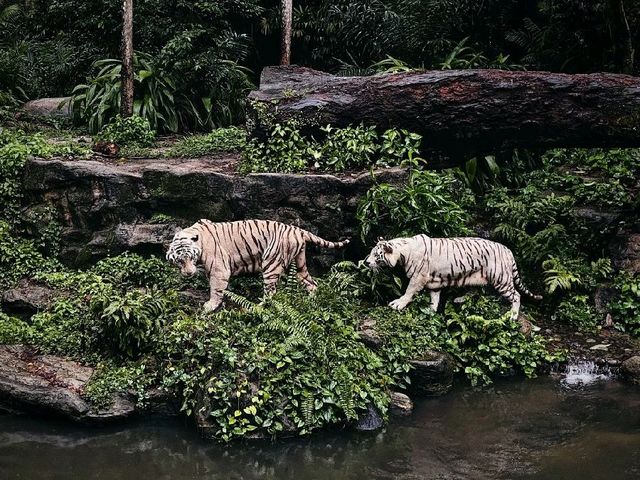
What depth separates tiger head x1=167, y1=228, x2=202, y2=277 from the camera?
796 centimetres

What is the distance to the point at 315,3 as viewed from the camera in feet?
54.1

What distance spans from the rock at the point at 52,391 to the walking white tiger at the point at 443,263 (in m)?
3.12

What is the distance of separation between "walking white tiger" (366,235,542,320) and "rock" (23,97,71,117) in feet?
24.6

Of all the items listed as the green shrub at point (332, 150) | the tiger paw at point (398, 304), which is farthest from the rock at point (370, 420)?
the green shrub at point (332, 150)

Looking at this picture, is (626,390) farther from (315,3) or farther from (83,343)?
(315,3)

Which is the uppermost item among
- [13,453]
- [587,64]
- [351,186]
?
[587,64]

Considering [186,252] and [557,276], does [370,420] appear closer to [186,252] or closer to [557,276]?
[186,252]

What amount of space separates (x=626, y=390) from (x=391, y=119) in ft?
14.2

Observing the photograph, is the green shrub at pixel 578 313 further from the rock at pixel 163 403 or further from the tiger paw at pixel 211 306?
the rock at pixel 163 403

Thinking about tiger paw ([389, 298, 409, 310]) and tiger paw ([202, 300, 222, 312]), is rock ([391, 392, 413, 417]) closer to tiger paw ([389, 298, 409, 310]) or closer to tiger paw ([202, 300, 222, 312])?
tiger paw ([389, 298, 409, 310])

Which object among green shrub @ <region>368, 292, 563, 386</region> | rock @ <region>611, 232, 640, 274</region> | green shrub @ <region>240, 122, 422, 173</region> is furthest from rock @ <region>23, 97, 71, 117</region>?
rock @ <region>611, 232, 640, 274</region>

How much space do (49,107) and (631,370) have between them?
10.7 meters

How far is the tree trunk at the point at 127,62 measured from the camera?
11594mm

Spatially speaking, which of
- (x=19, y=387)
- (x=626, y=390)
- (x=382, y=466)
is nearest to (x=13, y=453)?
(x=19, y=387)
